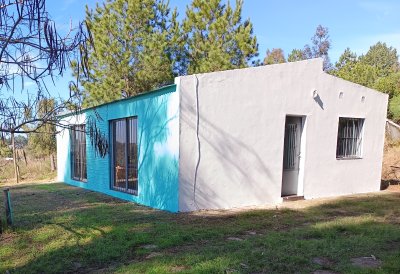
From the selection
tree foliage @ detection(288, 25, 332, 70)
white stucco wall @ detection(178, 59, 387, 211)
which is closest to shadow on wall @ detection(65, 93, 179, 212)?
white stucco wall @ detection(178, 59, 387, 211)

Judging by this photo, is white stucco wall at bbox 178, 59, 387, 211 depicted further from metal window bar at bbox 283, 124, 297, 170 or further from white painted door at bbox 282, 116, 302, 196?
metal window bar at bbox 283, 124, 297, 170

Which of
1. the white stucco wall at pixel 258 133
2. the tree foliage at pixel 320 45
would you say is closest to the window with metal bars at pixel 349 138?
the white stucco wall at pixel 258 133

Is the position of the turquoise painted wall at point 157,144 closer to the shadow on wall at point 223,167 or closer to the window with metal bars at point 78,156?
the shadow on wall at point 223,167

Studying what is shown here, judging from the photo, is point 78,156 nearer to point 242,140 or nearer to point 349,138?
point 242,140

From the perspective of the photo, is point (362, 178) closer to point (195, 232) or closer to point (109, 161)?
point (195, 232)

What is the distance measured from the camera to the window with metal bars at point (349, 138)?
1041 centimetres

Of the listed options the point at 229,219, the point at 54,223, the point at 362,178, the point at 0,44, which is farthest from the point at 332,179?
the point at 0,44

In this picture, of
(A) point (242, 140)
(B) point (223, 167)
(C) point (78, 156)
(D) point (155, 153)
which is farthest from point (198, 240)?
(C) point (78, 156)

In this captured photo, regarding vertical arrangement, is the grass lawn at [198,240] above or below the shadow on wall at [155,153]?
below

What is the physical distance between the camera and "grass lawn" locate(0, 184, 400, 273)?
4250mm

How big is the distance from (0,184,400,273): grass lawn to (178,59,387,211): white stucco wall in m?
0.91

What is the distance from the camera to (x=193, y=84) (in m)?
7.33

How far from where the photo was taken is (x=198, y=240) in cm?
541

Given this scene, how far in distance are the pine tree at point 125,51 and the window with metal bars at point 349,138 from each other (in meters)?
8.29
